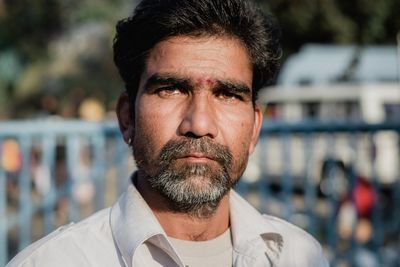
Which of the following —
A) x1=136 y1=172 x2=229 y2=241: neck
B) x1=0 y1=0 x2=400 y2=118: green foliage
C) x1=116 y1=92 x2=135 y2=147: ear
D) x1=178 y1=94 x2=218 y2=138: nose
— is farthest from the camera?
x1=0 y1=0 x2=400 y2=118: green foliage

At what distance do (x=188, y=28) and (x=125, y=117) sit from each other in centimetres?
36

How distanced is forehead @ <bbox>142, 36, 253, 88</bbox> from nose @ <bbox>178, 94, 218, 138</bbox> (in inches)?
2.3

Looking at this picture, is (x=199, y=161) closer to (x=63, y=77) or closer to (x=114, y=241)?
(x=114, y=241)

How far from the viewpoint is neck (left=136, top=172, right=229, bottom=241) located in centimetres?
193

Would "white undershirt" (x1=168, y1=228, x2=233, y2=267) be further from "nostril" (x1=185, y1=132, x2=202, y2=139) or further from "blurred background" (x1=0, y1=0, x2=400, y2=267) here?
"blurred background" (x1=0, y1=0, x2=400, y2=267)

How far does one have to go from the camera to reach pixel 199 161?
1845 mm

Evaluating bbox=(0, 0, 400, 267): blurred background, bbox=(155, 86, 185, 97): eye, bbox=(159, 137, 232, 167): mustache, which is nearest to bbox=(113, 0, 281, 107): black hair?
bbox=(155, 86, 185, 97): eye

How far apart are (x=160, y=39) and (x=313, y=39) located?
566 cm

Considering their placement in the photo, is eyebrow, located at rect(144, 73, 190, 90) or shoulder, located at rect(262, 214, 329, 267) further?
shoulder, located at rect(262, 214, 329, 267)

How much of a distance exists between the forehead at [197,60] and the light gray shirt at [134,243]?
351 mm

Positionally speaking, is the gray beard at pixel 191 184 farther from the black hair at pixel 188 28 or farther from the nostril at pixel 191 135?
the black hair at pixel 188 28

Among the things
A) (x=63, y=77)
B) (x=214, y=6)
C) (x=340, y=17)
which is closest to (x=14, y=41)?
(x=340, y=17)

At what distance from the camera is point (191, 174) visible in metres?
1.85

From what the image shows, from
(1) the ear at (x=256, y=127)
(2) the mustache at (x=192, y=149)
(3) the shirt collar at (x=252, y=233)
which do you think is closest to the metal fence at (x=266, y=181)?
(1) the ear at (x=256, y=127)
